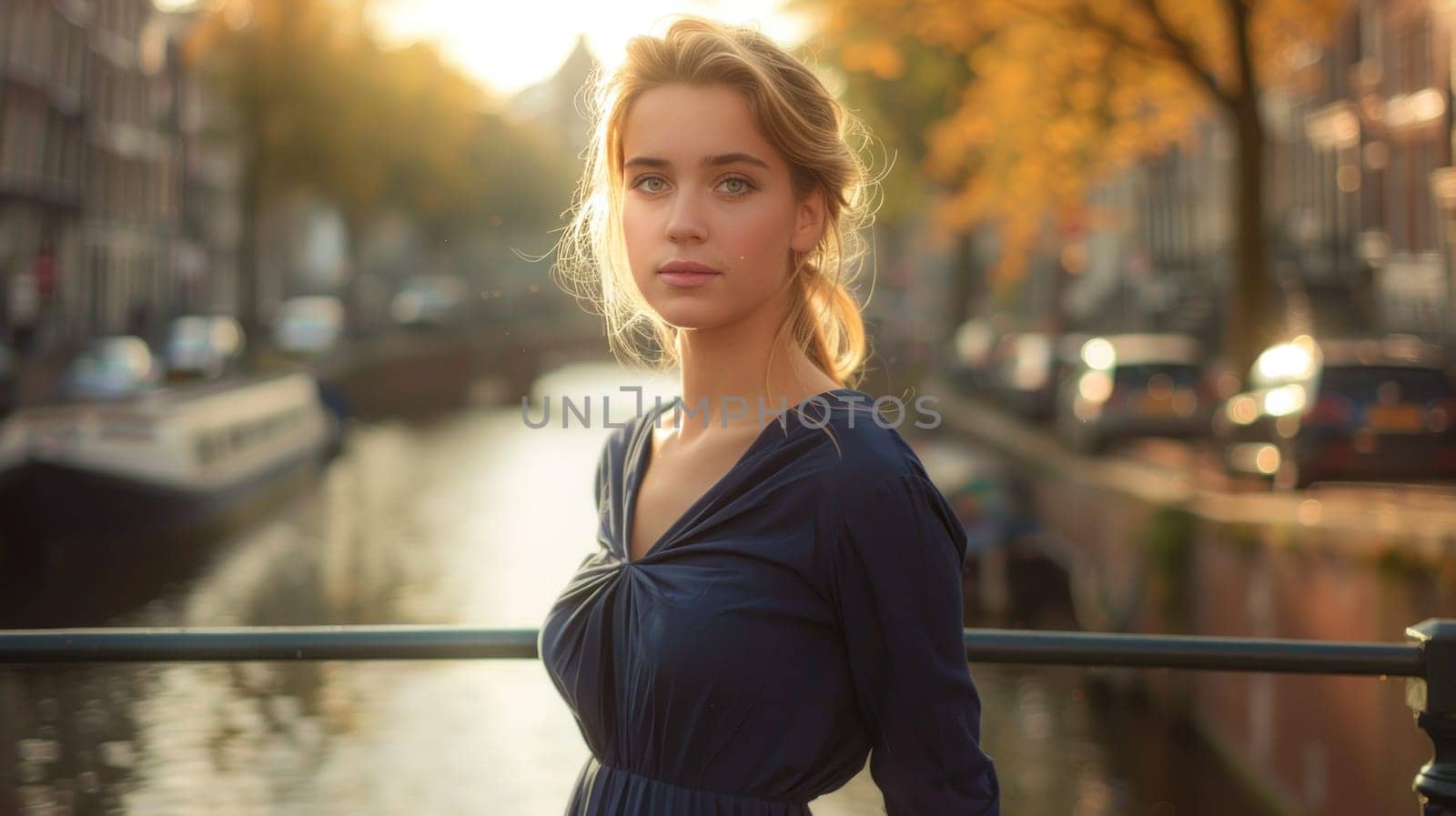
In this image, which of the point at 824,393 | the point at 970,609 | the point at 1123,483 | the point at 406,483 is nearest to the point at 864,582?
the point at 824,393

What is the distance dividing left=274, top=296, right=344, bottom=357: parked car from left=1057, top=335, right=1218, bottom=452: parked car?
19.5m

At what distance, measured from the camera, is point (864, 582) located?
1.70 m

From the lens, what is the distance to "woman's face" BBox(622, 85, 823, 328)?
5.92 ft

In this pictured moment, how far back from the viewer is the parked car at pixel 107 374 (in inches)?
1032

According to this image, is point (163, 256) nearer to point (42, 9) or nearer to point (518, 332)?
point (42, 9)

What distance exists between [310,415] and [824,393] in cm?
2338

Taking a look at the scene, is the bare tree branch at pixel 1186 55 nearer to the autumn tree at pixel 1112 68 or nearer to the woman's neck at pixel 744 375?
the autumn tree at pixel 1112 68

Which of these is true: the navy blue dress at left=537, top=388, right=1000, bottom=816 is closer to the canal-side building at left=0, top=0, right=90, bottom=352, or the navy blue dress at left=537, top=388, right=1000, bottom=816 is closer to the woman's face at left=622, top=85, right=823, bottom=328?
the woman's face at left=622, top=85, right=823, bottom=328

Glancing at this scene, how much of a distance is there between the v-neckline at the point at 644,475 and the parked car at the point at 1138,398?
17.2 meters

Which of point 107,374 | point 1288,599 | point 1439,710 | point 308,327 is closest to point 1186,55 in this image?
point 1288,599

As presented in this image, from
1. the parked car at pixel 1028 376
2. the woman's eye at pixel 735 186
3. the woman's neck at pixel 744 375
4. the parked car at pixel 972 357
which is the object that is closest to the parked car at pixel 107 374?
the parked car at pixel 1028 376

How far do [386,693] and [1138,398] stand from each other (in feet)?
35.1

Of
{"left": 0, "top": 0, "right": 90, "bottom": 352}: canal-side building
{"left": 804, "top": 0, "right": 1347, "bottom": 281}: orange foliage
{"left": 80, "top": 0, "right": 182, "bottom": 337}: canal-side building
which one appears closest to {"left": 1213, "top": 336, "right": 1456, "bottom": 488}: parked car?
{"left": 804, "top": 0, "right": 1347, "bottom": 281}: orange foliage

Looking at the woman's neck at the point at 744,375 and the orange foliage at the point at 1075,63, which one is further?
the orange foliage at the point at 1075,63
